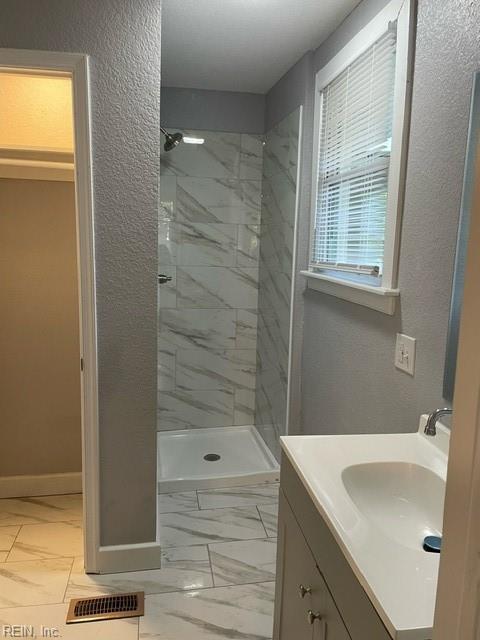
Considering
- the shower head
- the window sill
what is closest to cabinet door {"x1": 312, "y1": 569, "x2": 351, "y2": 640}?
the window sill

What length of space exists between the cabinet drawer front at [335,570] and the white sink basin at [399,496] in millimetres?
139

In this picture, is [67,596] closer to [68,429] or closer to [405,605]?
[68,429]

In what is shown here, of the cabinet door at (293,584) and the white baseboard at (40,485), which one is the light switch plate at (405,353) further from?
the white baseboard at (40,485)

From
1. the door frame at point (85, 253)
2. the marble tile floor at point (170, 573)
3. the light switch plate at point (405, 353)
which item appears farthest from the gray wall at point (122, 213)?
the light switch plate at point (405, 353)

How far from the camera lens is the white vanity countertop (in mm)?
839

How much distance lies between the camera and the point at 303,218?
9.04 feet

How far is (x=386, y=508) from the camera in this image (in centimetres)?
136

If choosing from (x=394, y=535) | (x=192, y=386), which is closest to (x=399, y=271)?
(x=394, y=535)

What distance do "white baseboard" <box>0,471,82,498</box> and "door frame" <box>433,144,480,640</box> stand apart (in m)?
2.64

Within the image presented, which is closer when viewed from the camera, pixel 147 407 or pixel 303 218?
pixel 147 407

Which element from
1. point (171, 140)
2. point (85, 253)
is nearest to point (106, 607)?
point (85, 253)

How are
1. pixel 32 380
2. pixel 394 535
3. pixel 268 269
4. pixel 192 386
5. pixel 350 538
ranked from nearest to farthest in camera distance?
pixel 350 538
pixel 394 535
pixel 32 380
pixel 268 269
pixel 192 386

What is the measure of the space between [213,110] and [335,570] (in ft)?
10.1

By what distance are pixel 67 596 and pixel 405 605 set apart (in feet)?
5.58
